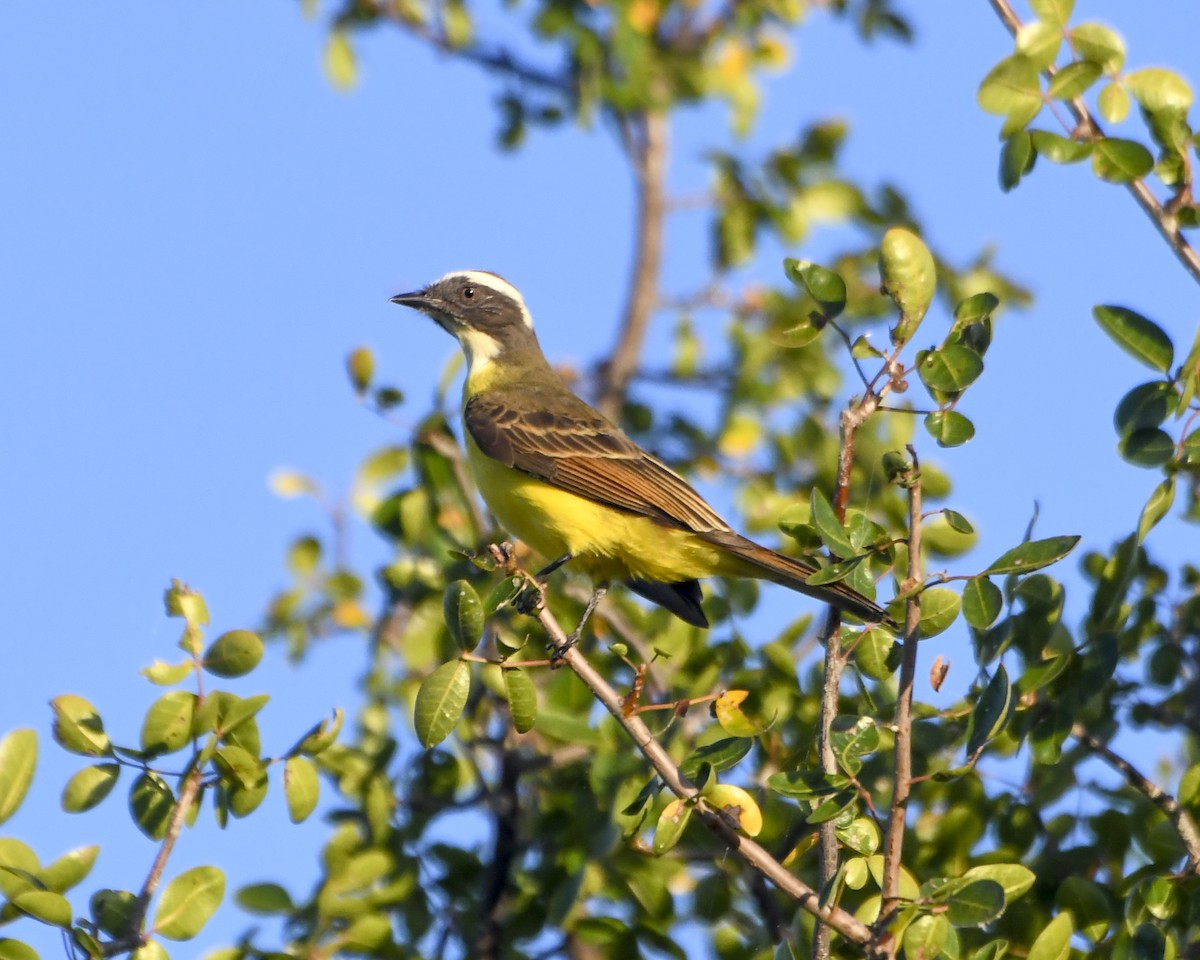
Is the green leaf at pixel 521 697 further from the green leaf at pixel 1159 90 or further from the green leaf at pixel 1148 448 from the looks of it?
the green leaf at pixel 1159 90

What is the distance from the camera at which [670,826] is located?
10.1ft

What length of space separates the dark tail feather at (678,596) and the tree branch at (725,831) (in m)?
1.70

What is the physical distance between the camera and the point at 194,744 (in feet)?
11.4

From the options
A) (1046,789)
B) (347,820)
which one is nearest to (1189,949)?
(1046,789)

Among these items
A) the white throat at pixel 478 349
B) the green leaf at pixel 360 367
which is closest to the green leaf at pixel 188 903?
the green leaf at pixel 360 367

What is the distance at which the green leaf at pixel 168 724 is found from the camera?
134 inches

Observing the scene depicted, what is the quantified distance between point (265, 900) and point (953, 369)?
210 centimetres

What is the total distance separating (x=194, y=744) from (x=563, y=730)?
3.97 ft

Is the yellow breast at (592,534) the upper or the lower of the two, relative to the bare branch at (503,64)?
lower

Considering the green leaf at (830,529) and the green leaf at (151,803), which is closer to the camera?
the green leaf at (830,529)

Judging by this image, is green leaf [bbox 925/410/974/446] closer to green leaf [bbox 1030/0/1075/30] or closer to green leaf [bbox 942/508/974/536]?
green leaf [bbox 942/508/974/536]

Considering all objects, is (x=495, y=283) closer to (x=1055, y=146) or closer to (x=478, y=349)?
(x=478, y=349)

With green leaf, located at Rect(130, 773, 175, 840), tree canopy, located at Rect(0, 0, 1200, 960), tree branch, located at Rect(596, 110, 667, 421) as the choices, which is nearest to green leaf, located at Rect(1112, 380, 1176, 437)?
tree canopy, located at Rect(0, 0, 1200, 960)

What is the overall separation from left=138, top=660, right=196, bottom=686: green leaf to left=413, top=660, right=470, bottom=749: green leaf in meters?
0.63
